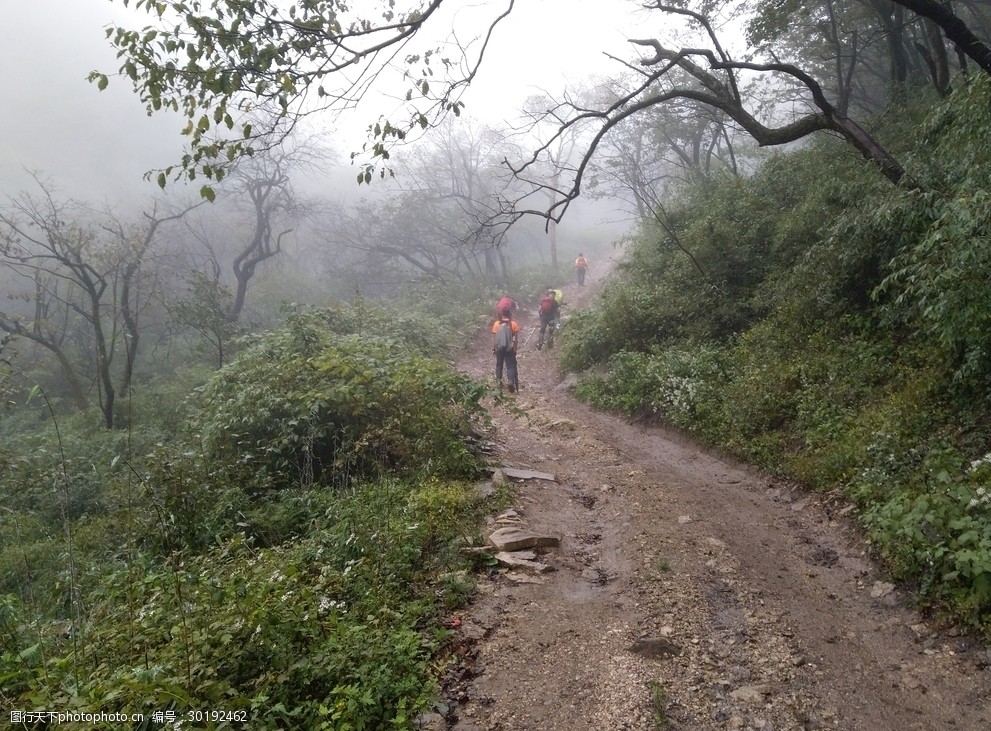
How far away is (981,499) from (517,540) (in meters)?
3.61

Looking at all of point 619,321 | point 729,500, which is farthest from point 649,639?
point 619,321

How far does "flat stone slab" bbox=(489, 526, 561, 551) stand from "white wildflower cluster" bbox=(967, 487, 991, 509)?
327 centimetres

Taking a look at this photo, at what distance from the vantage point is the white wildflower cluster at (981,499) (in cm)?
407

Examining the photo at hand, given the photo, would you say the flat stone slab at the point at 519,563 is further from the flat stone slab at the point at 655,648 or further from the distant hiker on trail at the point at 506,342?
the distant hiker on trail at the point at 506,342

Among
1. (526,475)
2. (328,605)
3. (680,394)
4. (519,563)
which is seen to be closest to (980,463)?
(519,563)

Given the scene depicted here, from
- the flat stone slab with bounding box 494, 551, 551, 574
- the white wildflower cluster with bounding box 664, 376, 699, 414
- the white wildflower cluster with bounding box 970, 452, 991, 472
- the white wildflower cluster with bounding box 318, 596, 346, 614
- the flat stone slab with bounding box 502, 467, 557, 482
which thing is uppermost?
the white wildflower cluster with bounding box 664, 376, 699, 414

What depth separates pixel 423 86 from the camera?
520 cm

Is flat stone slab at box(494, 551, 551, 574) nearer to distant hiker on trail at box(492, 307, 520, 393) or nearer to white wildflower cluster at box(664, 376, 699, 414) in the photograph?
white wildflower cluster at box(664, 376, 699, 414)

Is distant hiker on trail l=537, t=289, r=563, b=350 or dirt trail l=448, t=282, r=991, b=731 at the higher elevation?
distant hiker on trail l=537, t=289, r=563, b=350

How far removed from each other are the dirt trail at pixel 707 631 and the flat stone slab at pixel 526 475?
0.49 meters

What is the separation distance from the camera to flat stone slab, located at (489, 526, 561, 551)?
534cm

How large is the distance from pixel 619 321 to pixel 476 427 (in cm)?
530

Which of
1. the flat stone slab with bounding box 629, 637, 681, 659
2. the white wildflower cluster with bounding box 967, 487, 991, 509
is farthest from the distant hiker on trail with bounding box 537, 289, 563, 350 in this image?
the flat stone slab with bounding box 629, 637, 681, 659

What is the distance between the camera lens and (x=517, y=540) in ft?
17.6
